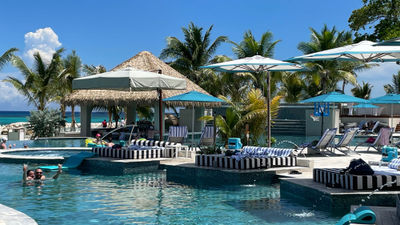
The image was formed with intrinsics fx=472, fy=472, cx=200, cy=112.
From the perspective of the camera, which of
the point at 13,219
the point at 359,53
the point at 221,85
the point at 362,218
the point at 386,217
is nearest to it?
the point at 362,218

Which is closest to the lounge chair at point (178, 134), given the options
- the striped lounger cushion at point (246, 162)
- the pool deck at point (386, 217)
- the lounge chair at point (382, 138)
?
the striped lounger cushion at point (246, 162)

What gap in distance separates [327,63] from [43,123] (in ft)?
61.6

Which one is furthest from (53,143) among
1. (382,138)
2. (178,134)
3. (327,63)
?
(327,63)

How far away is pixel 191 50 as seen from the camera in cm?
3544

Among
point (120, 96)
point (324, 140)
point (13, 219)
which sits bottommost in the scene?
point (13, 219)

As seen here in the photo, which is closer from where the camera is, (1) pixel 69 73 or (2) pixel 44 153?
(2) pixel 44 153

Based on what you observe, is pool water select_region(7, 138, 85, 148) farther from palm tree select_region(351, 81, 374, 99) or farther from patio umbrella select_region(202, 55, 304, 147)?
palm tree select_region(351, 81, 374, 99)

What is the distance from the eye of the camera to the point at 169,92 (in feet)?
76.5

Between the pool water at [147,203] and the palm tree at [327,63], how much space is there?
22746mm

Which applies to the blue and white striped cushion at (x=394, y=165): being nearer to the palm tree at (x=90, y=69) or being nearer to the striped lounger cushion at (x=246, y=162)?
the striped lounger cushion at (x=246, y=162)

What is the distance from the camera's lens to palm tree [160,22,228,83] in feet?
115

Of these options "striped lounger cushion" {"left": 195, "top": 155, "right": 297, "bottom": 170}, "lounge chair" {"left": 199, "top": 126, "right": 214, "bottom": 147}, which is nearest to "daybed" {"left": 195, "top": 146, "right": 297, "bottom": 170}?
"striped lounger cushion" {"left": 195, "top": 155, "right": 297, "bottom": 170}

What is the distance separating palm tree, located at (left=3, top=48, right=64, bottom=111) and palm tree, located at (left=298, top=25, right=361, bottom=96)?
1691 cm

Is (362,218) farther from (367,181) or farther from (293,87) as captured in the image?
(293,87)
